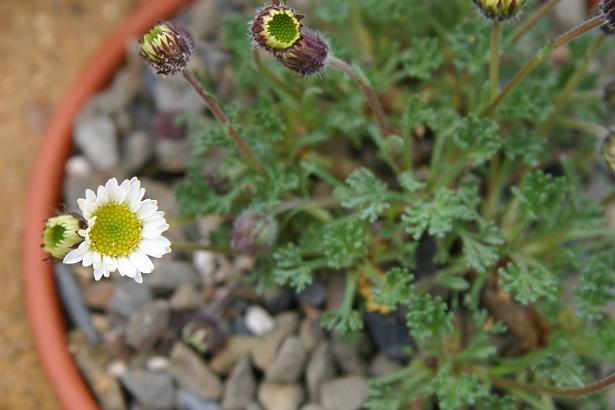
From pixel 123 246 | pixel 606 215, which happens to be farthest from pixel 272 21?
pixel 606 215

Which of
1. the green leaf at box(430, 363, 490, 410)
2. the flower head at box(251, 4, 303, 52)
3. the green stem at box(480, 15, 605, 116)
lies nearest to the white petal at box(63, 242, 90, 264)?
the flower head at box(251, 4, 303, 52)

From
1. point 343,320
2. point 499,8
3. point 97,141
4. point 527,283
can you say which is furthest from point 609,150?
point 97,141

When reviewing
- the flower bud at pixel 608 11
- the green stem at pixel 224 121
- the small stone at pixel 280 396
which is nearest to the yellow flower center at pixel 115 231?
the green stem at pixel 224 121

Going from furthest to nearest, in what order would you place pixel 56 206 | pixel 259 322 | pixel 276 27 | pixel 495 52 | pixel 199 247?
pixel 56 206 < pixel 259 322 < pixel 199 247 < pixel 495 52 < pixel 276 27

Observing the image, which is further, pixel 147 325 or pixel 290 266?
pixel 147 325

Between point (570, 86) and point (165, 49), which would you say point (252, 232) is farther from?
point (570, 86)

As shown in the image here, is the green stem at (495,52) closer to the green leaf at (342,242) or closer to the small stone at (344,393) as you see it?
the green leaf at (342,242)
